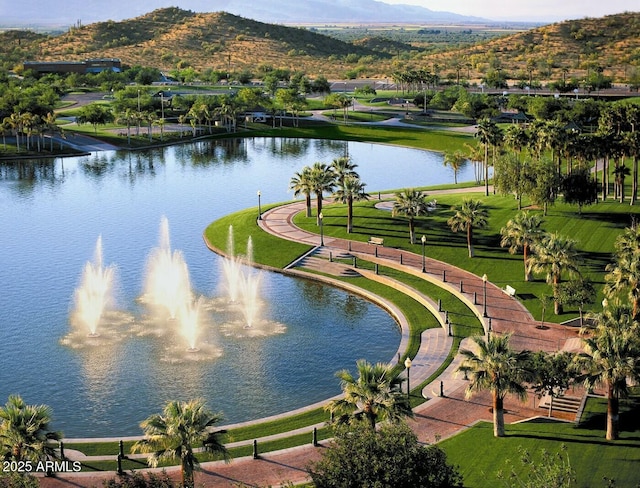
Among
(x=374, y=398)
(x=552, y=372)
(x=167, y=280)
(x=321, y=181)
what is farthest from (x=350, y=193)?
(x=374, y=398)

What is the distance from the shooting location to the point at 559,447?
46.9 m

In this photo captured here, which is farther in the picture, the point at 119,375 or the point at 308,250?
the point at 308,250

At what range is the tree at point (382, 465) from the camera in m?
35.7

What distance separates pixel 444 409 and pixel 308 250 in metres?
34.1

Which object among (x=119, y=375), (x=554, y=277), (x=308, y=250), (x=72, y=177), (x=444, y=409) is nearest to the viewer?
(x=444, y=409)

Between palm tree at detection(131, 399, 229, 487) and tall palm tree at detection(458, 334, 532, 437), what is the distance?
1429 cm

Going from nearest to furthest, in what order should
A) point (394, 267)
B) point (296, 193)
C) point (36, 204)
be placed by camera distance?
point (394, 267)
point (296, 193)
point (36, 204)

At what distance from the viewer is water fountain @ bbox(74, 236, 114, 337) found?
6875 centimetres

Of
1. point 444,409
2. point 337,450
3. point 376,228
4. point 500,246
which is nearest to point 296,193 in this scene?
point 376,228

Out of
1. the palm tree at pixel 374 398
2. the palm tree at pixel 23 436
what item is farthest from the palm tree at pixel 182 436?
the palm tree at pixel 374 398

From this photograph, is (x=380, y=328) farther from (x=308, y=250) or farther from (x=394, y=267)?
(x=308, y=250)

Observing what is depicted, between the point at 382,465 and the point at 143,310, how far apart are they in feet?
127

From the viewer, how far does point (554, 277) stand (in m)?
66.9

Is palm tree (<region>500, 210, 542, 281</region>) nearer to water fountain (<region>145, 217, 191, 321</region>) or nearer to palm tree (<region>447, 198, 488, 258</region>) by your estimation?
palm tree (<region>447, 198, 488, 258</region>)
